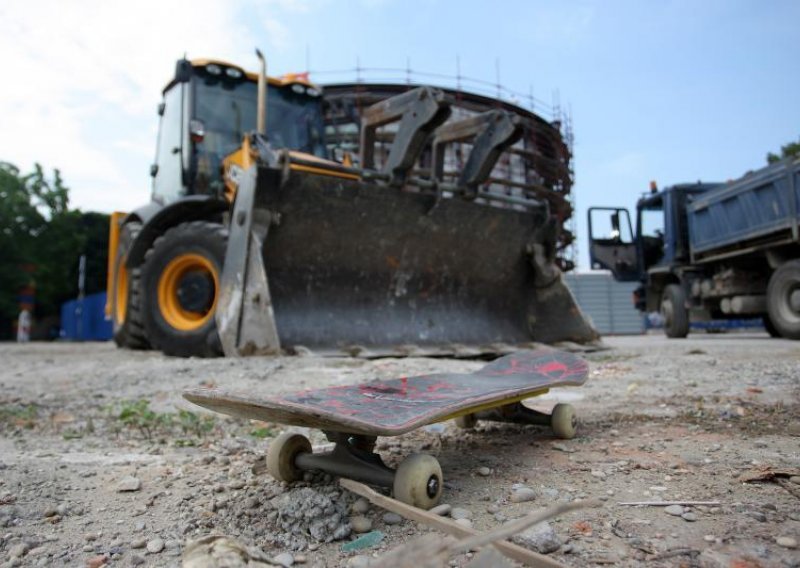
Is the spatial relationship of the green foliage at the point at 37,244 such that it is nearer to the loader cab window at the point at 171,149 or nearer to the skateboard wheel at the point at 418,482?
the loader cab window at the point at 171,149

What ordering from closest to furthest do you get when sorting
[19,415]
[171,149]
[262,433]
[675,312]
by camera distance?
[262,433] < [19,415] < [171,149] < [675,312]

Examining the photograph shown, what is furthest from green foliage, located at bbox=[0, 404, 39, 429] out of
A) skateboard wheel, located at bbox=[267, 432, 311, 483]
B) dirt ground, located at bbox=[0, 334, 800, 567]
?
skateboard wheel, located at bbox=[267, 432, 311, 483]

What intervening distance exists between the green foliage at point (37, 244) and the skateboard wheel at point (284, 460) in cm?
2295

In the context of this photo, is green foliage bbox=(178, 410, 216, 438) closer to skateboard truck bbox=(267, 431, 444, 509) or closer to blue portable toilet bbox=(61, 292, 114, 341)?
skateboard truck bbox=(267, 431, 444, 509)

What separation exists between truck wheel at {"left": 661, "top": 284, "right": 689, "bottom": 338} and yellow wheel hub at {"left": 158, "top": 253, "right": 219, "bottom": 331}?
7.58 metres

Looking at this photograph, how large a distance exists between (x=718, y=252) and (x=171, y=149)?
25.1 feet

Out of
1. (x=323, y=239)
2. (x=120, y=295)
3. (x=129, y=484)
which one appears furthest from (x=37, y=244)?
(x=129, y=484)

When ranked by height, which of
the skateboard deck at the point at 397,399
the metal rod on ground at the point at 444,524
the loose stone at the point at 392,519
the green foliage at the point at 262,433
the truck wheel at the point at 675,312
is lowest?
the loose stone at the point at 392,519

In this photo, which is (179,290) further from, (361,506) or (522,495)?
(522,495)

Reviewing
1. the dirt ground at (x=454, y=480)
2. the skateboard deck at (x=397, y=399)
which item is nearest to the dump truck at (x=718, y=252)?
the dirt ground at (x=454, y=480)

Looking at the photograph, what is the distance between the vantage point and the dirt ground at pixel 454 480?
4.37ft

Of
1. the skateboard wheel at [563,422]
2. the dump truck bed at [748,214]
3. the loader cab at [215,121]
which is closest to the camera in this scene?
the skateboard wheel at [563,422]

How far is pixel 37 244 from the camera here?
891 inches

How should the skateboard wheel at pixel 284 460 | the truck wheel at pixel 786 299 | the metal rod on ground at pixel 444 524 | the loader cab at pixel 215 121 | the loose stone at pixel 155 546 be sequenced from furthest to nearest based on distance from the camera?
the truck wheel at pixel 786 299 < the loader cab at pixel 215 121 < the skateboard wheel at pixel 284 460 < the loose stone at pixel 155 546 < the metal rod on ground at pixel 444 524
